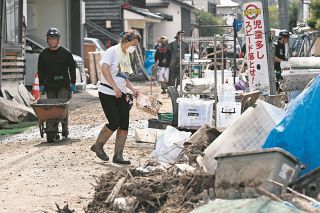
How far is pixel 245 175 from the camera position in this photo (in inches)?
232

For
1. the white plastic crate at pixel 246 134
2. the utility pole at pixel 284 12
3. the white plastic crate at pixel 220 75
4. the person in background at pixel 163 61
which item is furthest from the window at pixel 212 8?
the white plastic crate at pixel 246 134

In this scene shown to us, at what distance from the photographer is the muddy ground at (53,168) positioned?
8117mm

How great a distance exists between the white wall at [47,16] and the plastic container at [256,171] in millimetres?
22058

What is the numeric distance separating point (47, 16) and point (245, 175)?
2235cm

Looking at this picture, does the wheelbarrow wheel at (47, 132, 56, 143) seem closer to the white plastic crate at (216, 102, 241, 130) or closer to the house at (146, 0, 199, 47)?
the white plastic crate at (216, 102, 241, 130)

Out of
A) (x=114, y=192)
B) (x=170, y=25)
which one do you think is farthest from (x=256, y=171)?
(x=170, y=25)

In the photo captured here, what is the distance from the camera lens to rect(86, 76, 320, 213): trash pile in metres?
5.69

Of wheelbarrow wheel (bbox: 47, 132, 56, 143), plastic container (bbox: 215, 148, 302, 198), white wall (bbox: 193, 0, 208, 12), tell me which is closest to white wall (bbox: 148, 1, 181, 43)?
white wall (bbox: 193, 0, 208, 12)

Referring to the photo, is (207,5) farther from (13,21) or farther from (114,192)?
(114,192)

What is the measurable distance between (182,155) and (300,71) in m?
3.94

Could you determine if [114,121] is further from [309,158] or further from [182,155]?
[309,158]

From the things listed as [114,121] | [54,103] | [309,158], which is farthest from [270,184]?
[54,103]

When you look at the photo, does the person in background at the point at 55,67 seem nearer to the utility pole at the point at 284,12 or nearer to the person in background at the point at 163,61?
the person in background at the point at 163,61

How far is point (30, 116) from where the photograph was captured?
16.5 meters
